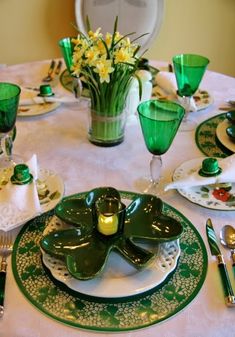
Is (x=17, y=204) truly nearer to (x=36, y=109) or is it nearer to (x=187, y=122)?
(x=36, y=109)

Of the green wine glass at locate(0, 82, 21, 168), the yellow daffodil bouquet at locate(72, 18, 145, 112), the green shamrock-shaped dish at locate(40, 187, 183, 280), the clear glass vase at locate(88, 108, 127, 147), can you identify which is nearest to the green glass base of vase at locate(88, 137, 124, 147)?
the clear glass vase at locate(88, 108, 127, 147)

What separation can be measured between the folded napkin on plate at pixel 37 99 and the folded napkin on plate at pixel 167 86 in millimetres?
279

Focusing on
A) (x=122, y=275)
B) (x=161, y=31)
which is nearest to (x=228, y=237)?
(x=122, y=275)

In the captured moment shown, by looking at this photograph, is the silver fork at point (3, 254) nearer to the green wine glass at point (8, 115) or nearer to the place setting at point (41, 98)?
the green wine glass at point (8, 115)

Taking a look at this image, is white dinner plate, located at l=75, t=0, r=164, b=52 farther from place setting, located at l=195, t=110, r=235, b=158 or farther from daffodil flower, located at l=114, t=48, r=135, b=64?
daffodil flower, located at l=114, t=48, r=135, b=64

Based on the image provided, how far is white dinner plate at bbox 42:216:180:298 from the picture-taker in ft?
2.40

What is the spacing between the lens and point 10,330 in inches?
27.2

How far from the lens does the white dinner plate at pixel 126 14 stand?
2.15m

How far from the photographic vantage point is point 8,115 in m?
1.05

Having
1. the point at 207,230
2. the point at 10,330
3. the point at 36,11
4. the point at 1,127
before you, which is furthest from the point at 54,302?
the point at 36,11

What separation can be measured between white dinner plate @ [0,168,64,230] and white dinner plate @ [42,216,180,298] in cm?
16

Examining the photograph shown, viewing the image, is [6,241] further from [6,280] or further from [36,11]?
[36,11]

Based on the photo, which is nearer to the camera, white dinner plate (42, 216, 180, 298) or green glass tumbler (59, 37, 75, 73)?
white dinner plate (42, 216, 180, 298)

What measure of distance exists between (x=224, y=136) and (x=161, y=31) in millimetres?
1537
